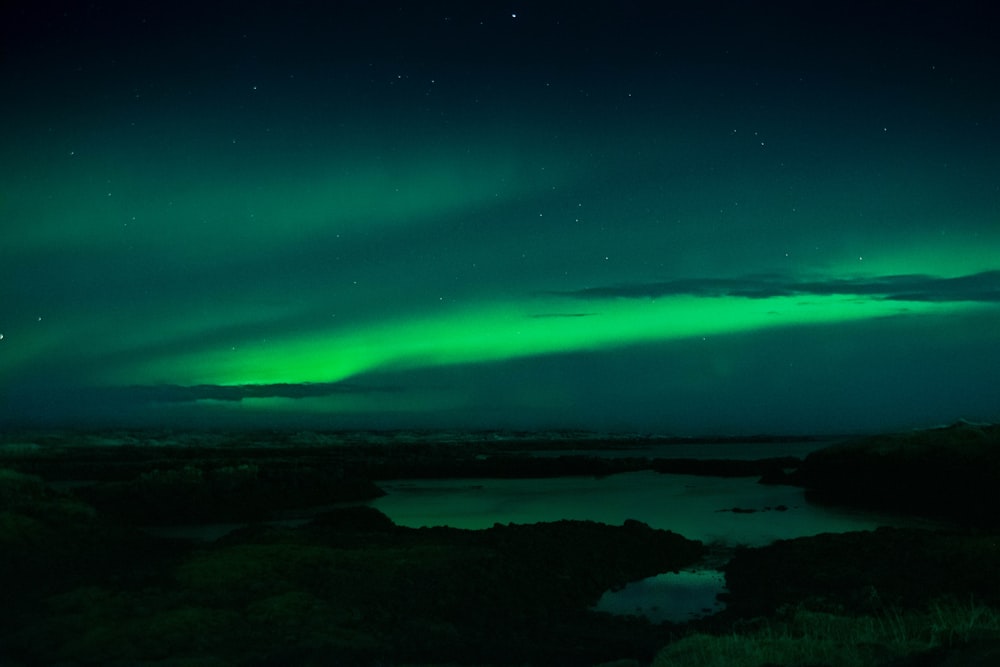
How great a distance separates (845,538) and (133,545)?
1714 cm

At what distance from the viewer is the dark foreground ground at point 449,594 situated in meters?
11.6

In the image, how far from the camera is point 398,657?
38.6 ft

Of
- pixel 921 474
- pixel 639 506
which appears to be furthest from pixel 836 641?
pixel 921 474

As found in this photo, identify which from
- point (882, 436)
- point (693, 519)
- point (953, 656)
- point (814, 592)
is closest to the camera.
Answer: point (953, 656)

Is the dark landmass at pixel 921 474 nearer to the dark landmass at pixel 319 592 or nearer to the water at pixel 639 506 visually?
the water at pixel 639 506

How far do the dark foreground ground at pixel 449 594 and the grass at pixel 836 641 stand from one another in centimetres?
4

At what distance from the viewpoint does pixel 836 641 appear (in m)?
10.5

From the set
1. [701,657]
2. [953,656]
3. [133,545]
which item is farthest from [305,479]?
[953,656]

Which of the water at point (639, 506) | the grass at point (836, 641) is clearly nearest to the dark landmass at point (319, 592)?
the grass at point (836, 641)

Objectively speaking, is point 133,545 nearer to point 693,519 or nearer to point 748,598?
point 748,598

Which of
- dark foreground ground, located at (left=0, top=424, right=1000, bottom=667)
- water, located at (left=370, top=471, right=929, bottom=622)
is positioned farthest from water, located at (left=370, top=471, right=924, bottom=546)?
dark foreground ground, located at (left=0, top=424, right=1000, bottom=667)

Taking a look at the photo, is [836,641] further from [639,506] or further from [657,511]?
[639,506]

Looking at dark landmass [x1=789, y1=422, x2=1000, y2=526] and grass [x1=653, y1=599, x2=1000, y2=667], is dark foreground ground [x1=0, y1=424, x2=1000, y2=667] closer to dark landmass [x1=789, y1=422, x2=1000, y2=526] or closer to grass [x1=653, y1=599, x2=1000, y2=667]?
grass [x1=653, y1=599, x2=1000, y2=667]

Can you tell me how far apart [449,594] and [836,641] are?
7.06 metres
